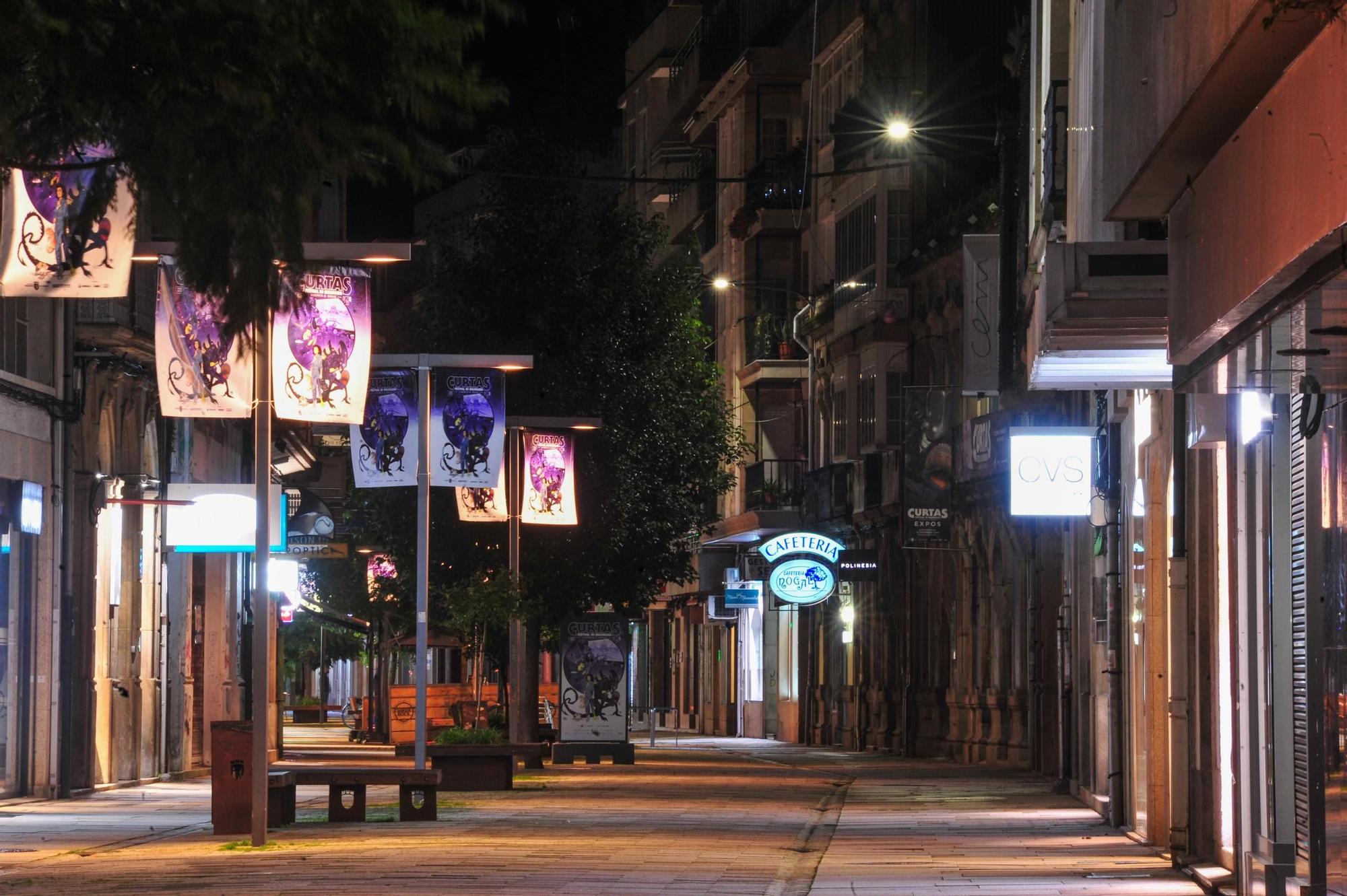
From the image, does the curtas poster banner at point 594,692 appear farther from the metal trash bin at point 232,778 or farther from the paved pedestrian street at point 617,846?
the metal trash bin at point 232,778

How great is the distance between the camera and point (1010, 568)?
4162 centimetres

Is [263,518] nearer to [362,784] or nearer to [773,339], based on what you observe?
[362,784]

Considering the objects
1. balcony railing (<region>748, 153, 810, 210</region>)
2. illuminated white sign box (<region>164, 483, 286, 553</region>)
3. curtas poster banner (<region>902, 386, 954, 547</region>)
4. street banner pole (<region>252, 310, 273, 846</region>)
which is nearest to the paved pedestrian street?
street banner pole (<region>252, 310, 273, 846</region>)

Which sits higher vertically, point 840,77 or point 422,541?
point 840,77

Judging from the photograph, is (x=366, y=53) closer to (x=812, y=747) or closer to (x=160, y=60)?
(x=160, y=60)

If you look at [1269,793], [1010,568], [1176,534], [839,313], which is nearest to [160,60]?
[1269,793]

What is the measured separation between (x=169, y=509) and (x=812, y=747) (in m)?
23.0

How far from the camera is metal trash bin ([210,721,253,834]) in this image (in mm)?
22016

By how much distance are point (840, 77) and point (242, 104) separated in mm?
43733

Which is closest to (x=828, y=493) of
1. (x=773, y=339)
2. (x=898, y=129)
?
(x=773, y=339)

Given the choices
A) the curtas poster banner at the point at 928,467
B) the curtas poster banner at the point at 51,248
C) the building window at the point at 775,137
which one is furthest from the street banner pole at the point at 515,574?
the building window at the point at 775,137

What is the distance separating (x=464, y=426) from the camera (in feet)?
100

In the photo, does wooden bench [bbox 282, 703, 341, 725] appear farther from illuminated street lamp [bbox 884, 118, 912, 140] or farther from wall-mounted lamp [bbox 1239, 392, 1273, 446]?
wall-mounted lamp [bbox 1239, 392, 1273, 446]

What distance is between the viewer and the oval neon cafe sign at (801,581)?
47625 mm
